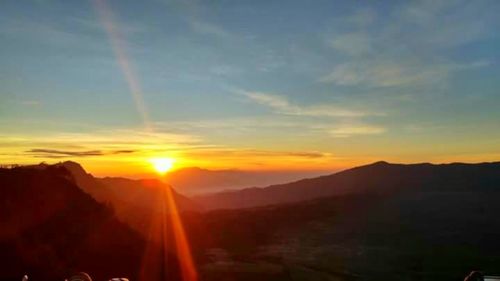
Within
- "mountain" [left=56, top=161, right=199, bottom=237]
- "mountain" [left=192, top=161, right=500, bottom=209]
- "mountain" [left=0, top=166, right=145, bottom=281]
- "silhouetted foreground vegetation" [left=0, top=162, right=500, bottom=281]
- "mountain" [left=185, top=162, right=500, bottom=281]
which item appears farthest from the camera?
"mountain" [left=192, top=161, right=500, bottom=209]

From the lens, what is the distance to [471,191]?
10394cm

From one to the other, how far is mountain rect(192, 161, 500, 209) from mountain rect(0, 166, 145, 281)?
243ft

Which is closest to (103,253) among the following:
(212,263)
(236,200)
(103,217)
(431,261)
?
(103,217)

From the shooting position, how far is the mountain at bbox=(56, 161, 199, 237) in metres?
51.2

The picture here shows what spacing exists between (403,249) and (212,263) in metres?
33.9

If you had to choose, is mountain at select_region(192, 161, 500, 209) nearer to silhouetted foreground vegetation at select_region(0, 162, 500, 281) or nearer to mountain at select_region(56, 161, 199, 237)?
silhouetted foreground vegetation at select_region(0, 162, 500, 281)

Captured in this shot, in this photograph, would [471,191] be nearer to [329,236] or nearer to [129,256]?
[329,236]

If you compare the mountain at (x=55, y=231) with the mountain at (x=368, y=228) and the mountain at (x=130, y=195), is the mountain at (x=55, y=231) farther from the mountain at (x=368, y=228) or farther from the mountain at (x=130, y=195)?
the mountain at (x=368, y=228)

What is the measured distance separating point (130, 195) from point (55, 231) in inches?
2181

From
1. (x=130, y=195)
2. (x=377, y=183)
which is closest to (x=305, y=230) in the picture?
(x=130, y=195)

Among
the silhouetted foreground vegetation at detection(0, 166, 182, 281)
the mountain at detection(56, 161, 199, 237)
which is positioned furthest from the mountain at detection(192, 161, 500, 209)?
the silhouetted foreground vegetation at detection(0, 166, 182, 281)

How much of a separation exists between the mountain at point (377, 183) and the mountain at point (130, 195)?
1809cm

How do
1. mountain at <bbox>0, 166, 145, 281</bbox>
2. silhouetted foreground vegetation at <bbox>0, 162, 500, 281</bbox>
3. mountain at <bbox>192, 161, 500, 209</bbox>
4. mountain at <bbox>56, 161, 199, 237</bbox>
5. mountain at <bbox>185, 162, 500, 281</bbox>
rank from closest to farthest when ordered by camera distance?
mountain at <bbox>0, 166, 145, 281</bbox>
silhouetted foreground vegetation at <bbox>0, 162, 500, 281</bbox>
mountain at <bbox>56, 161, 199, 237</bbox>
mountain at <bbox>185, 162, 500, 281</bbox>
mountain at <bbox>192, 161, 500, 209</bbox>

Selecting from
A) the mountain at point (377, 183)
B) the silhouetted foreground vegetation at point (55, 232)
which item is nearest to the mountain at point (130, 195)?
the silhouetted foreground vegetation at point (55, 232)
